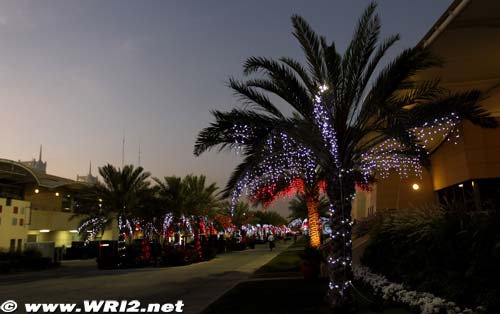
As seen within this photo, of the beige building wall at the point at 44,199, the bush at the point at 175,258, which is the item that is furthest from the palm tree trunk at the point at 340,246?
the beige building wall at the point at 44,199

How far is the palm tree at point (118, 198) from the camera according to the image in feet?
110

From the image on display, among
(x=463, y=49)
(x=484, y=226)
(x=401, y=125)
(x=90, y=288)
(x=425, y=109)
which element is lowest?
(x=90, y=288)

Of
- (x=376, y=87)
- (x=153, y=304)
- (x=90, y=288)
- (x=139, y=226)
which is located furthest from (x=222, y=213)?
(x=376, y=87)

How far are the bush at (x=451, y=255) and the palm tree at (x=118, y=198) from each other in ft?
81.2

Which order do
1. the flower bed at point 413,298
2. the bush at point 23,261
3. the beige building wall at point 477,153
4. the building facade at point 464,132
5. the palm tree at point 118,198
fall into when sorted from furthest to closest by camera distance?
the palm tree at point 118,198 → the bush at point 23,261 → the beige building wall at point 477,153 → the building facade at point 464,132 → the flower bed at point 413,298

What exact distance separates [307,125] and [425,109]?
288 centimetres

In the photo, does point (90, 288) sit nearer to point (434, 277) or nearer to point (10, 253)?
point (434, 277)

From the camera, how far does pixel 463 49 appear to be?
15391 mm

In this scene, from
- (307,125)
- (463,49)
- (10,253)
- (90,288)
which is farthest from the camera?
(10,253)

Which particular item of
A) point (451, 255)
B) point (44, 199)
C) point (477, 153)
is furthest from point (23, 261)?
point (451, 255)

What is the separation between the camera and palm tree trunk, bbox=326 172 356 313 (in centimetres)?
1028

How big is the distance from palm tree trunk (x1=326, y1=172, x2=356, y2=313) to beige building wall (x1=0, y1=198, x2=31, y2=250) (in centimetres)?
3015

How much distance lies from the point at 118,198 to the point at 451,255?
28.1 metres

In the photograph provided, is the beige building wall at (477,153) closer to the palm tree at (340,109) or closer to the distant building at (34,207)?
the palm tree at (340,109)
